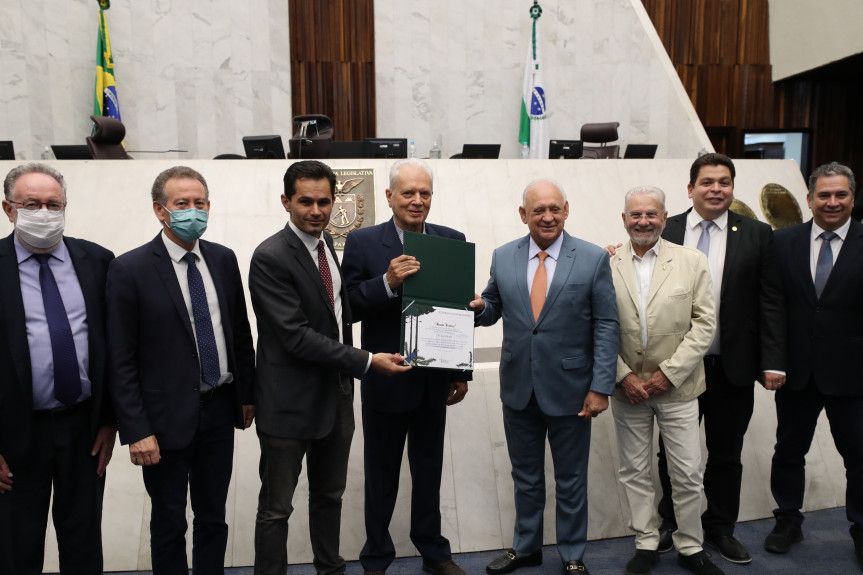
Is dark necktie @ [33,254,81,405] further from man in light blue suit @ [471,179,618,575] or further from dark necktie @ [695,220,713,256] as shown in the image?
dark necktie @ [695,220,713,256]

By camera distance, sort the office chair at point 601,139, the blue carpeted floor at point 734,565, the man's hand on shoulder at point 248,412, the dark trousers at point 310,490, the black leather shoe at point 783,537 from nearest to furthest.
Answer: the dark trousers at point 310,490, the man's hand on shoulder at point 248,412, the blue carpeted floor at point 734,565, the black leather shoe at point 783,537, the office chair at point 601,139

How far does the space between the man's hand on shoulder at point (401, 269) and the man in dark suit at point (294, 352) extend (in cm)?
23

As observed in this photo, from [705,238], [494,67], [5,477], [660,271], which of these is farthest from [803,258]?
[494,67]

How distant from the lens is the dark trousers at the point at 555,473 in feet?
9.18

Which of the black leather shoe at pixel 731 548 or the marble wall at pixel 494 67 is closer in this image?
the black leather shoe at pixel 731 548

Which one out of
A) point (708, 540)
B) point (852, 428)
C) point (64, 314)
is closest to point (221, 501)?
point (64, 314)

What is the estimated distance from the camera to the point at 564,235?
2.83 m

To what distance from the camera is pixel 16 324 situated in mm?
2092

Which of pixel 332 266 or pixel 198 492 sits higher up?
pixel 332 266

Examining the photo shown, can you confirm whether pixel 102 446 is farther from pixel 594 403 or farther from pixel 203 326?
pixel 594 403

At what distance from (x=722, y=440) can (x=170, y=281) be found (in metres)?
2.46

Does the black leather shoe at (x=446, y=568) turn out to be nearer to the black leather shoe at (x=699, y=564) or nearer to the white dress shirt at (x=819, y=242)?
the black leather shoe at (x=699, y=564)

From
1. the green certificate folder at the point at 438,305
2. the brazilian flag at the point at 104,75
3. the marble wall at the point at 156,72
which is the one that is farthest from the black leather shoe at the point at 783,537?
the brazilian flag at the point at 104,75

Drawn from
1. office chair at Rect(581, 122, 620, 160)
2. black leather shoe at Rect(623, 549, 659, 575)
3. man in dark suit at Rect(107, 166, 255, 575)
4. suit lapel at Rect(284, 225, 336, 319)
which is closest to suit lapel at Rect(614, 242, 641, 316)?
black leather shoe at Rect(623, 549, 659, 575)
